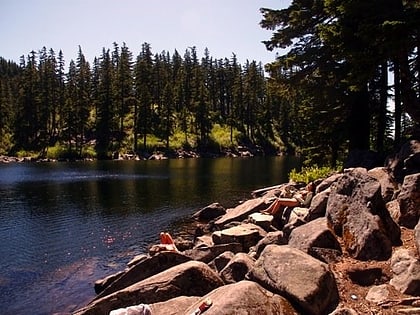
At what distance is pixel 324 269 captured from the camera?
31.6ft

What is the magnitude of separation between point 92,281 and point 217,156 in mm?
92904

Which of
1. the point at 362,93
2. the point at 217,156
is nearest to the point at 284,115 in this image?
the point at 217,156

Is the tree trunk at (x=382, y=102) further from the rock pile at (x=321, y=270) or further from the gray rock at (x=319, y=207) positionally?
the gray rock at (x=319, y=207)

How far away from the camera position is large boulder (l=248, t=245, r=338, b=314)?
8961mm

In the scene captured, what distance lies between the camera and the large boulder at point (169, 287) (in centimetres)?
1073

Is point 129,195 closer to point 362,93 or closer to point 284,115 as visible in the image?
point 362,93

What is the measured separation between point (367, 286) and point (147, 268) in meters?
6.94

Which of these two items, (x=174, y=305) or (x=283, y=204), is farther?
(x=283, y=204)

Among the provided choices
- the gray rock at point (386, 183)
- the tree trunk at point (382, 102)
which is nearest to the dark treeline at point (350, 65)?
the tree trunk at point (382, 102)

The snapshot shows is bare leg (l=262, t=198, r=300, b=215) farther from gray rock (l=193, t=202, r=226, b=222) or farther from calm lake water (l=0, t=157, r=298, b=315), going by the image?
→ gray rock (l=193, t=202, r=226, b=222)

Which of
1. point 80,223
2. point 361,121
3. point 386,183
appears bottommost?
point 80,223

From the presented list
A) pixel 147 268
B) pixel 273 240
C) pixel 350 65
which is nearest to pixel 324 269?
pixel 273 240

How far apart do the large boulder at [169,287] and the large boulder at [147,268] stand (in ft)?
7.31

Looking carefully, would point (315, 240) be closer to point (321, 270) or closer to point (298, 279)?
point (321, 270)
